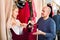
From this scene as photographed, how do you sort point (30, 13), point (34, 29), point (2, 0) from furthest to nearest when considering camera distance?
point (30, 13) → point (34, 29) → point (2, 0)

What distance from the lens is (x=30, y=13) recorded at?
158 centimetres

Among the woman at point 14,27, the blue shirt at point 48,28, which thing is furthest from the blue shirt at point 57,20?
the woman at point 14,27

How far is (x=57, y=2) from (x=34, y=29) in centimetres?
69

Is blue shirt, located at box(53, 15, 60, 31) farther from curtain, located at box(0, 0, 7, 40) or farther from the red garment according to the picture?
curtain, located at box(0, 0, 7, 40)

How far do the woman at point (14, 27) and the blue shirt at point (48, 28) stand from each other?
0.21 metres

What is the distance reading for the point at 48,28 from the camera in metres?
1.41

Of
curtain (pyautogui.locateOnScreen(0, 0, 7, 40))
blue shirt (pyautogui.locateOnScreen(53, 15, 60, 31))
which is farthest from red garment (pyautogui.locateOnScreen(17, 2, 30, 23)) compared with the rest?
blue shirt (pyautogui.locateOnScreen(53, 15, 60, 31))

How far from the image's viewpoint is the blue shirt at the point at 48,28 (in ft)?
4.58

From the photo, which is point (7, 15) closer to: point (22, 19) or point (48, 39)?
point (22, 19)

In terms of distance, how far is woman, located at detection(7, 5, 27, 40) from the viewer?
1387 millimetres

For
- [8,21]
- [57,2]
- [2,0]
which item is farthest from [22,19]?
[57,2]

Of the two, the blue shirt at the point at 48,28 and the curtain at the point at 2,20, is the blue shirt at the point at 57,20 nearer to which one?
the blue shirt at the point at 48,28

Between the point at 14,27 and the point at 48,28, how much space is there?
347 mm

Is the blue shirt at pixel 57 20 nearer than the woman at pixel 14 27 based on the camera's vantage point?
No
